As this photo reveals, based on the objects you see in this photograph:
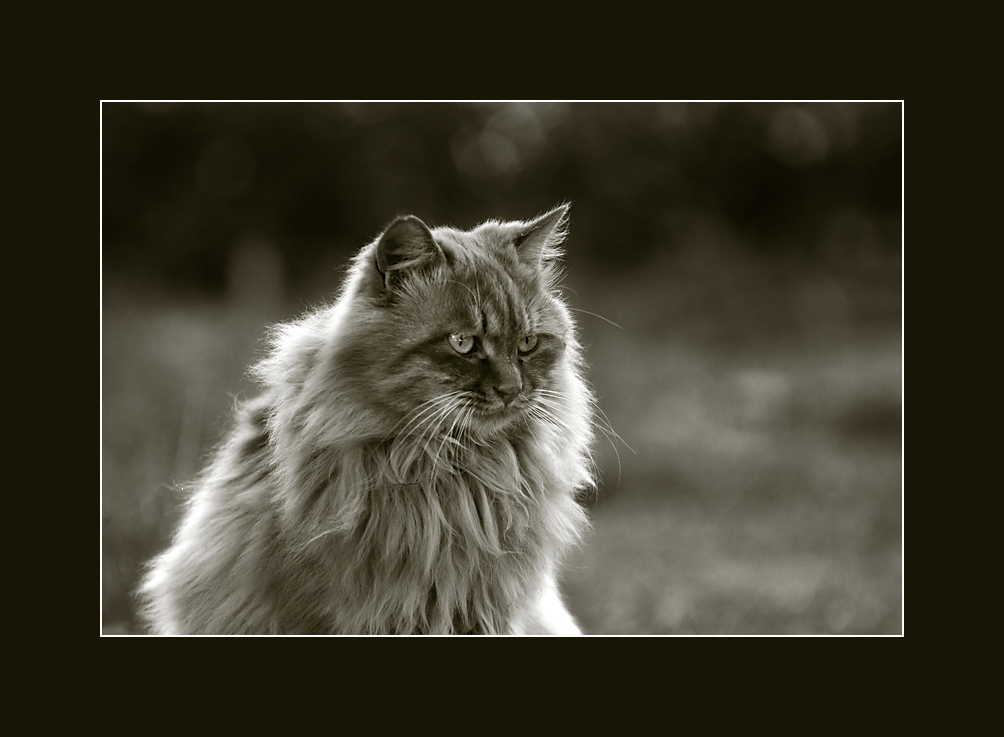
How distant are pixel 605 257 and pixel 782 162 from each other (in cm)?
125

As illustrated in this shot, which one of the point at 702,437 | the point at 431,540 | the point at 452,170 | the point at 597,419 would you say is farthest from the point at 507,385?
the point at 702,437

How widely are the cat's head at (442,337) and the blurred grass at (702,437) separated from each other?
941mm

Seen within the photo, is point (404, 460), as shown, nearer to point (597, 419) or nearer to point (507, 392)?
point (507, 392)

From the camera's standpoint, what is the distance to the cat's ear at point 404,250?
6.67 ft

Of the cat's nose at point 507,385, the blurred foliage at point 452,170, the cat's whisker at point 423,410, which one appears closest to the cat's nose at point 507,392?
the cat's nose at point 507,385

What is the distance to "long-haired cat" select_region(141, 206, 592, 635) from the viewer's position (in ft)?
6.87

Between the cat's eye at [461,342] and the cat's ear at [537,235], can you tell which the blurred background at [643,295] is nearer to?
the cat's ear at [537,235]

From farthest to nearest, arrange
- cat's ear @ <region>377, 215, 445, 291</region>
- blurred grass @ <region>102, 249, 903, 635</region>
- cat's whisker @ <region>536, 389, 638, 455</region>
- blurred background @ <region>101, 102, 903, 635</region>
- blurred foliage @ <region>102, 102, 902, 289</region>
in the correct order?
blurred grass @ <region>102, 249, 903, 635</region> < blurred background @ <region>101, 102, 903, 635</region> < blurred foliage @ <region>102, 102, 902, 289</region> < cat's whisker @ <region>536, 389, 638, 455</region> < cat's ear @ <region>377, 215, 445, 291</region>

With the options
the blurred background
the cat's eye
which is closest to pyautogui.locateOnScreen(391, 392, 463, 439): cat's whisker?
the cat's eye

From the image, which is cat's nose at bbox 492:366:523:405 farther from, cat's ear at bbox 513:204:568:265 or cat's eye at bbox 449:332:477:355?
cat's ear at bbox 513:204:568:265

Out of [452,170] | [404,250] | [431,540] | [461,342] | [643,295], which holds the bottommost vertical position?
[431,540]

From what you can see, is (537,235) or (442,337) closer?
(442,337)

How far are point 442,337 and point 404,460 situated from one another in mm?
→ 342

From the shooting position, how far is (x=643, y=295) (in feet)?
17.1
